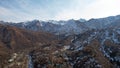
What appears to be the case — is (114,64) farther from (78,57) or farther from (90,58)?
(78,57)

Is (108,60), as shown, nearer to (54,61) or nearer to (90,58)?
(90,58)

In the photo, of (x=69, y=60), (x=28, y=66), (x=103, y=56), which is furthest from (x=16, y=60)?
(x=103, y=56)

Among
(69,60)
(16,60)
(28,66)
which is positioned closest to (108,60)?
(69,60)

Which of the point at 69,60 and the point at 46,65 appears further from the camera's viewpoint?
the point at 69,60

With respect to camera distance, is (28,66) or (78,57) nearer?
(28,66)

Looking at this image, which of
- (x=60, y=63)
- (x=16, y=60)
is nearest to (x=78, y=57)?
(x=60, y=63)

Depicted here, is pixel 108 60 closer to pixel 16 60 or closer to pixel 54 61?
pixel 54 61
